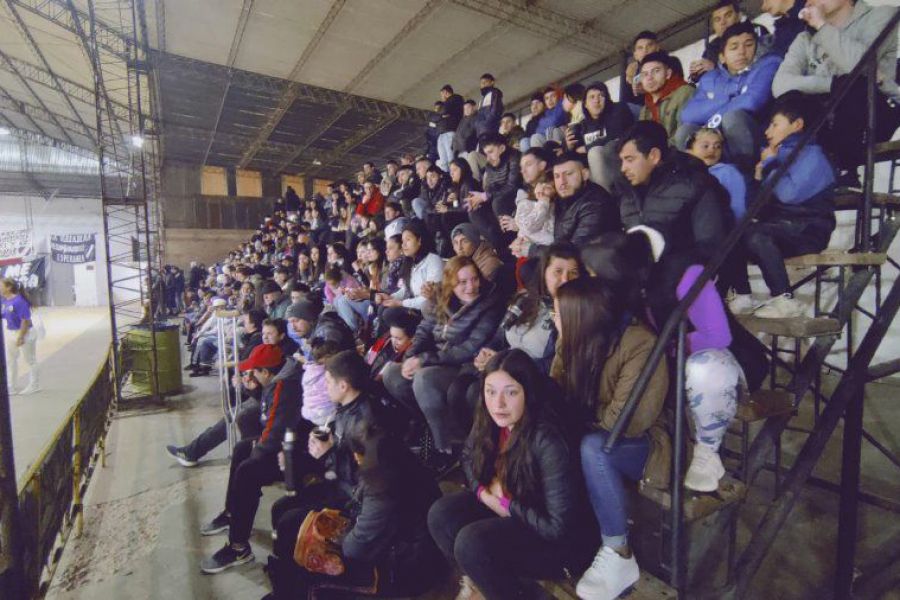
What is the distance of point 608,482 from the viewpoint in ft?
5.82

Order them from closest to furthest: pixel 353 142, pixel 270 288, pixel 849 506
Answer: pixel 849 506
pixel 270 288
pixel 353 142

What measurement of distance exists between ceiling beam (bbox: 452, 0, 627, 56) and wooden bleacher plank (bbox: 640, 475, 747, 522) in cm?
792

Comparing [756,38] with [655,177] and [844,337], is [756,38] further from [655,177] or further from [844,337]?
[844,337]

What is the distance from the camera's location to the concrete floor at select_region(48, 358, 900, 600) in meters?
2.66

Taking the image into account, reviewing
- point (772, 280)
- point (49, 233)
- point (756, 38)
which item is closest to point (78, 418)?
point (772, 280)

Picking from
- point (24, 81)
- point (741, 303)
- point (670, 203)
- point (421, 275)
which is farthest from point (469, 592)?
point (24, 81)

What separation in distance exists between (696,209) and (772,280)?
1.86 feet

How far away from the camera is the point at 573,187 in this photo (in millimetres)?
3361

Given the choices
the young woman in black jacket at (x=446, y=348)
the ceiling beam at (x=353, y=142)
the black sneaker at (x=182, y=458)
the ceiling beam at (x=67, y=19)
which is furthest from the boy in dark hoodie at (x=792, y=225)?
the ceiling beam at (x=353, y=142)

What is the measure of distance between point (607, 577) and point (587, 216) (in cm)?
222

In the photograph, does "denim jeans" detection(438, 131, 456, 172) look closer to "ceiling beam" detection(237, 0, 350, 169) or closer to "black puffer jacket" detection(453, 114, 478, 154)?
"black puffer jacket" detection(453, 114, 478, 154)

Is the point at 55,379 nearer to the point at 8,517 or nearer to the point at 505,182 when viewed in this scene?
the point at 8,517

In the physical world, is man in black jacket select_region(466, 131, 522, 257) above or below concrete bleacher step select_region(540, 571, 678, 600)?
above

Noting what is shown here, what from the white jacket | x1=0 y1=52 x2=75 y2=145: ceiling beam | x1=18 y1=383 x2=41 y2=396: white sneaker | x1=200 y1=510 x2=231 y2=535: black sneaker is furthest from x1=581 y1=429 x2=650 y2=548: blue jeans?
x1=0 y1=52 x2=75 y2=145: ceiling beam
